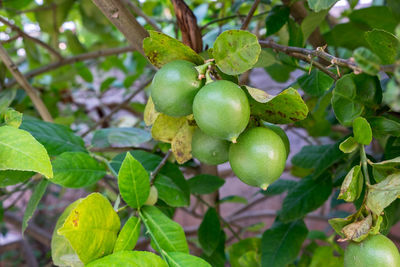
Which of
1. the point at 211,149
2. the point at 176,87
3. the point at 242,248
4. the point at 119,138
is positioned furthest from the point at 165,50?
the point at 242,248

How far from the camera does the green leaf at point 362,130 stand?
0.57 m

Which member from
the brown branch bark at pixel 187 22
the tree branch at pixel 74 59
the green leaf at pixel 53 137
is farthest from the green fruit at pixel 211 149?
the tree branch at pixel 74 59

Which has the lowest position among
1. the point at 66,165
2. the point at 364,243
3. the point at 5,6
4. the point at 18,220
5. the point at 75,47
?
the point at 18,220

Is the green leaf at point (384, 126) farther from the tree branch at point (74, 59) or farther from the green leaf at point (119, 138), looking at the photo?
the tree branch at point (74, 59)

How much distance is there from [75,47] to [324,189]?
1.26m

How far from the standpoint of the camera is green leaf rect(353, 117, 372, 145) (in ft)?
1.86

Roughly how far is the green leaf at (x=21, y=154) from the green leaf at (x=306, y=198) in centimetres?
65

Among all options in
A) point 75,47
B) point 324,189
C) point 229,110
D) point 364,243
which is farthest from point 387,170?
point 75,47

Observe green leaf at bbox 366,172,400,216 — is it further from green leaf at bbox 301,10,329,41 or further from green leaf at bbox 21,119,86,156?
green leaf at bbox 21,119,86,156

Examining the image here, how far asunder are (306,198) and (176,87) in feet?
1.99

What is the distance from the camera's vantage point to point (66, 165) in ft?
2.41

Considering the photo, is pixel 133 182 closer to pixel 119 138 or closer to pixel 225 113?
pixel 225 113

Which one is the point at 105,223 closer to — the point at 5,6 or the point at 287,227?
the point at 287,227

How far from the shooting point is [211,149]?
626mm
